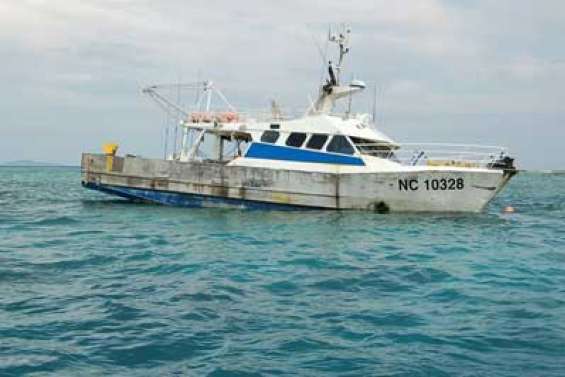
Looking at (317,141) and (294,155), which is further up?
(317,141)

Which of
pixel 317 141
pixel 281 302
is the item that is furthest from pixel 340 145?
pixel 281 302

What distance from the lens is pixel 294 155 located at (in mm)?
21625

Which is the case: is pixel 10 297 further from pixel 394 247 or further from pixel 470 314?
pixel 394 247

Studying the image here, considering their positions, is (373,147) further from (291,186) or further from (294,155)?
(291,186)

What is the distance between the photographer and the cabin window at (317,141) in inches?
840

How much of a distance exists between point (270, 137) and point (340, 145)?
2508mm

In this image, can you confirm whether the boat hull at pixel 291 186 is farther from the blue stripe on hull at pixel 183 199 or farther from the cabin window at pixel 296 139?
the cabin window at pixel 296 139

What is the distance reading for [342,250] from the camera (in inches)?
546

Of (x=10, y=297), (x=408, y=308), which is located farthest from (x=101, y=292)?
(x=408, y=308)

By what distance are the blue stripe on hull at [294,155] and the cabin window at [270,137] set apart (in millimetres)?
178

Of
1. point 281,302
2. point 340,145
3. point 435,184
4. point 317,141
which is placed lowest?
point 281,302

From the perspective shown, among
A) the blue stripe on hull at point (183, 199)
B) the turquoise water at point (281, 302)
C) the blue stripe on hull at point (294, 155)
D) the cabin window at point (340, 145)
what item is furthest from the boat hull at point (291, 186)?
the turquoise water at point (281, 302)

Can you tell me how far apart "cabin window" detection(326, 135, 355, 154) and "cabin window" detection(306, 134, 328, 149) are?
0.25 metres

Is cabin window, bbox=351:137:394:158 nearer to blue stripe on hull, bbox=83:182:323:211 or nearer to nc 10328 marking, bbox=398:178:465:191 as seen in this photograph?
nc 10328 marking, bbox=398:178:465:191
